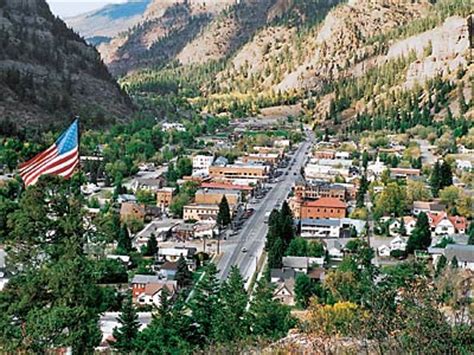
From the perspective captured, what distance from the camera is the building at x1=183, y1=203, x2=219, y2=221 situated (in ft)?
170

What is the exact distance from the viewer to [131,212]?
2019 inches

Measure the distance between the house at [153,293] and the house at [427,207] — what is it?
22.0 m

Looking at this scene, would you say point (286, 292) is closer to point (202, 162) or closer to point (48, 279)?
point (48, 279)

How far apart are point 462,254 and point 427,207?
14.1 m

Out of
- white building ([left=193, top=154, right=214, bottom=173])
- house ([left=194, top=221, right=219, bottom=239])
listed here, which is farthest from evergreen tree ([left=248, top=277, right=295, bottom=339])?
white building ([left=193, top=154, right=214, bottom=173])

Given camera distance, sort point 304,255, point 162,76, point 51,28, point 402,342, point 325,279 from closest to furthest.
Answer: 1. point 402,342
2. point 325,279
3. point 304,255
4. point 51,28
5. point 162,76

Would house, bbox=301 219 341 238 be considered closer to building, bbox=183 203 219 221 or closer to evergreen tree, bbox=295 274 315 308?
building, bbox=183 203 219 221

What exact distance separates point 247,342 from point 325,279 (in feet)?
50.8

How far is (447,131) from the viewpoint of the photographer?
84.9 metres

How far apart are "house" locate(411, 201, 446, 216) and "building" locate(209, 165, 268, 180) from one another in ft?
61.6

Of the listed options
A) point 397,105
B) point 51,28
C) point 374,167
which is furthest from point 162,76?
point 374,167

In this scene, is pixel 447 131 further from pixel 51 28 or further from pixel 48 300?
pixel 48 300

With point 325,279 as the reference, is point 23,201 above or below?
above

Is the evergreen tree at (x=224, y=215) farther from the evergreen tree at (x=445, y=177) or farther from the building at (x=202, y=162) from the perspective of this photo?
the building at (x=202, y=162)
